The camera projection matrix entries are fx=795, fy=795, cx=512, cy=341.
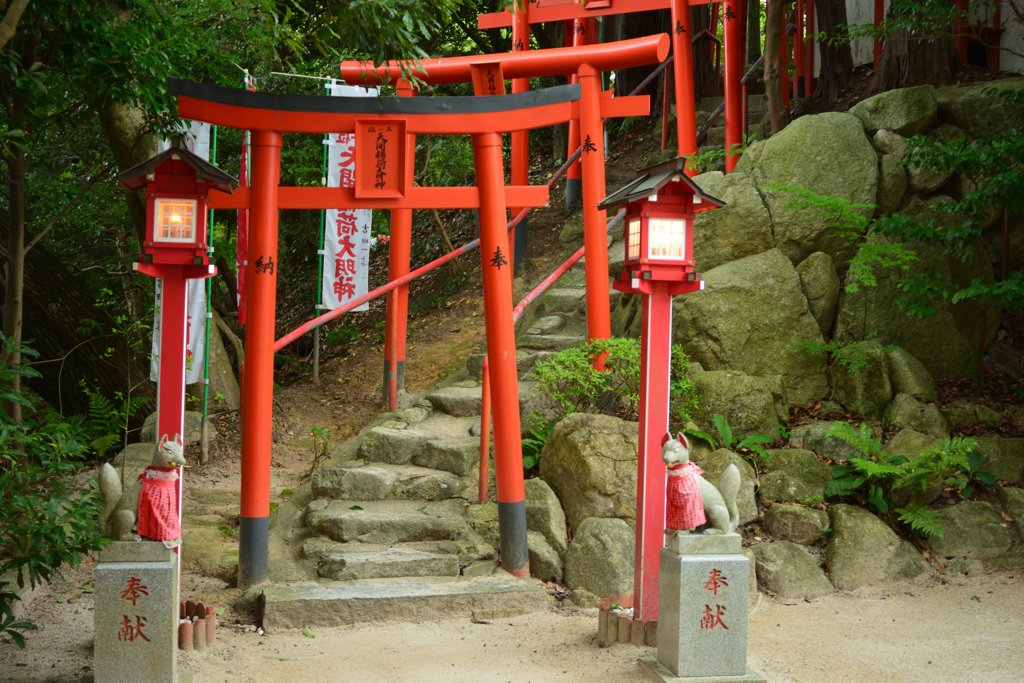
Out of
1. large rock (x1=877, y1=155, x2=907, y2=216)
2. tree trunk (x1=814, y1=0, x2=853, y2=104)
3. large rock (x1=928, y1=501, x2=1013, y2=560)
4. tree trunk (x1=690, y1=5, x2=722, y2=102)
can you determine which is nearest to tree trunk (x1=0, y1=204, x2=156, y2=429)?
large rock (x1=928, y1=501, x2=1013, y2=560)

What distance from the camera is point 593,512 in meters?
5.64

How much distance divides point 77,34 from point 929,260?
282 inches

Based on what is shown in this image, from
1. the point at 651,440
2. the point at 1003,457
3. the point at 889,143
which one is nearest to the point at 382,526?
the point at 651,440

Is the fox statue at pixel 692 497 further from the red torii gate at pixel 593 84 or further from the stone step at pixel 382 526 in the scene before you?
the red torii gate at pixel 593 84

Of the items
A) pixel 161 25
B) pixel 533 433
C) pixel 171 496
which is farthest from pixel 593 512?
pixel 161 25

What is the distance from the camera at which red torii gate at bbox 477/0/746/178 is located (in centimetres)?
876

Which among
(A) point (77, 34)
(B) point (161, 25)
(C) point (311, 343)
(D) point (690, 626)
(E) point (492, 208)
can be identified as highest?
(B) point (161, 25)

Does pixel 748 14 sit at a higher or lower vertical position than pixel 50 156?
higher

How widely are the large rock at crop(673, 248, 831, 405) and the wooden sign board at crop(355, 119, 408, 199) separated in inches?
112

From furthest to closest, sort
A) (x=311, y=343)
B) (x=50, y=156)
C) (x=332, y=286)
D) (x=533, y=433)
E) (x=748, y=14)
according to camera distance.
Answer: (x=748, y=14)
(x=311, y=343)
(x=50, y=156)
(x=332, y=286)
(x=533, y=433)

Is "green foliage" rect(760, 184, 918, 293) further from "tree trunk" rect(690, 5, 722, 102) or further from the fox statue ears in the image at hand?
"tree trunk" rect(690, 5, 722, 102)

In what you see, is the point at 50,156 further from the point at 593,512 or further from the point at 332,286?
the point at 593,512

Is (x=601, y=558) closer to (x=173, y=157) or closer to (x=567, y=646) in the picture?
(x=567, y=646)

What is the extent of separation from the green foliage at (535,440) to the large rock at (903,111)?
15.2 feet
